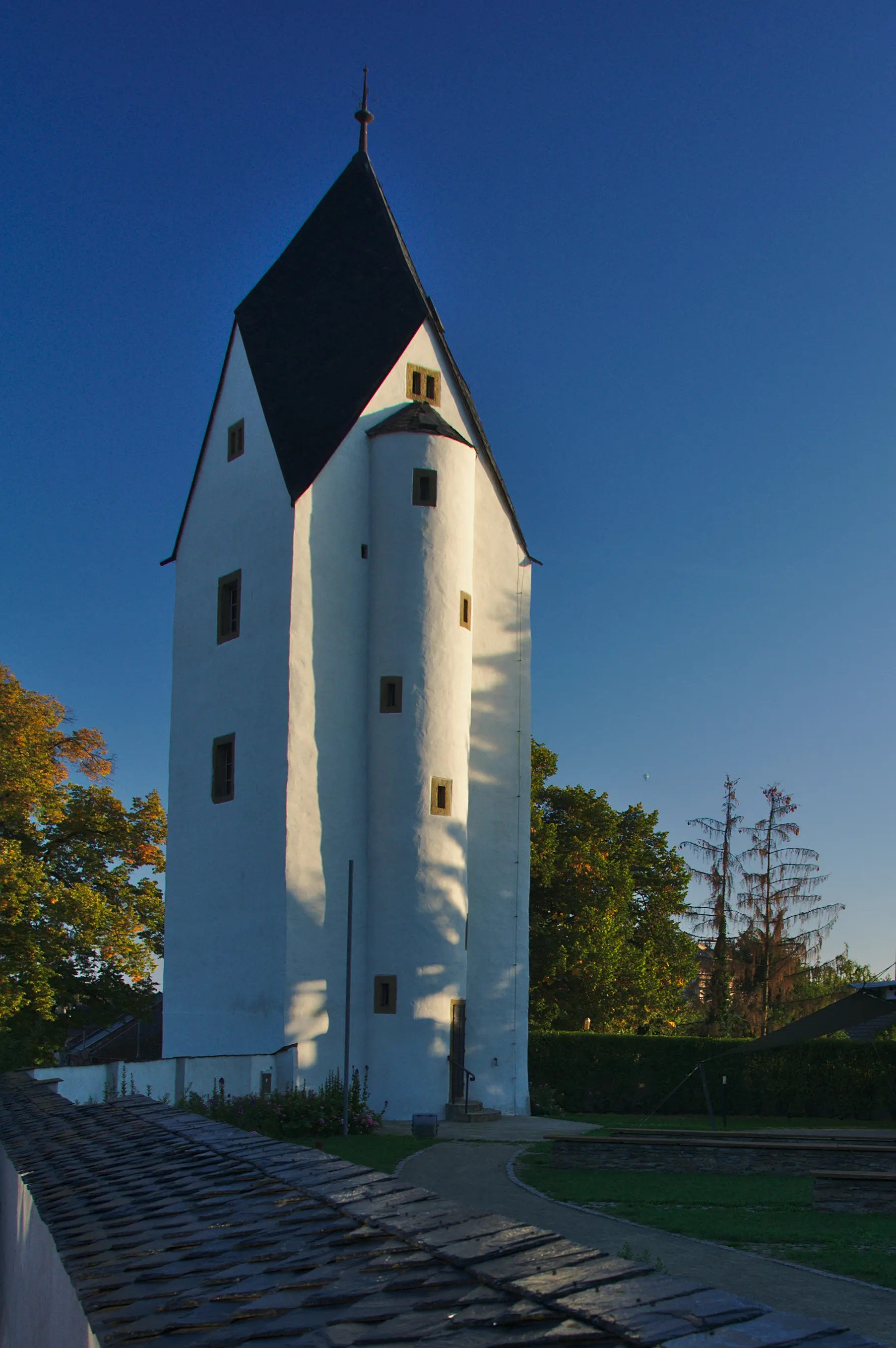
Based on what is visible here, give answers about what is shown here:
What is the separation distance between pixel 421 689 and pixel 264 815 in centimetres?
495

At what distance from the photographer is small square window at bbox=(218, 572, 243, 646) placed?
3303 centimetres

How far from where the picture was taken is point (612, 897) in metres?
44.9

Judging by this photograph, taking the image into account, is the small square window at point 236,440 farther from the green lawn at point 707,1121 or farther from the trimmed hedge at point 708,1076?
the green lawn at point 707,1121

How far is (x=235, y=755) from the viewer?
3195cm

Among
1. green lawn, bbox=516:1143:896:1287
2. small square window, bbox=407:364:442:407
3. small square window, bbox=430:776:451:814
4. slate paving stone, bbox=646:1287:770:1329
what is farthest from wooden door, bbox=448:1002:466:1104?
slate paving stone, bbox=646:1287:770:1329

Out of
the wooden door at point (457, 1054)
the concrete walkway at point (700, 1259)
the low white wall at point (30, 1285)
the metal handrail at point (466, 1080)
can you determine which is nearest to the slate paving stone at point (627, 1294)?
the low white wall at point (30, 1285)

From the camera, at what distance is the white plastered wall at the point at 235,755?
30.0 metres

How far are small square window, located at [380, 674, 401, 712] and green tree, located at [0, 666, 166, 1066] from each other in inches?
358

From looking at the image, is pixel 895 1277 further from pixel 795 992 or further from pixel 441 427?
pixel 795 992

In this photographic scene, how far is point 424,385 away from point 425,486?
3.85 meters

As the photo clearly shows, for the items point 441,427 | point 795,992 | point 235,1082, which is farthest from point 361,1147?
point 795,992

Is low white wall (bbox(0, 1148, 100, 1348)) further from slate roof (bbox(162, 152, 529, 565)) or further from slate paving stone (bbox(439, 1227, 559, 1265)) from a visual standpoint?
slate roof (bbox(162, 152, 529, 565))

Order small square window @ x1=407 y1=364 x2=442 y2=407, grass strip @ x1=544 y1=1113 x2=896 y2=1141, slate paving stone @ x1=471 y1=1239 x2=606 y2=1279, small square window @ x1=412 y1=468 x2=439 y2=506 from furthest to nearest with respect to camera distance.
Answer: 1. small square window @ x1=407 y1=364 x2=442 y2=407
2. small square window @ x1=412 y1=468 x2=439 y2=506
3. grass strip @ x1=544 y1=1113 x2=896 y2=1141
4. slate paving stone @ x1=471 y1=1239 x2=606 y2=1279

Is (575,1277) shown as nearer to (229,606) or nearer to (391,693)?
(391,693)
